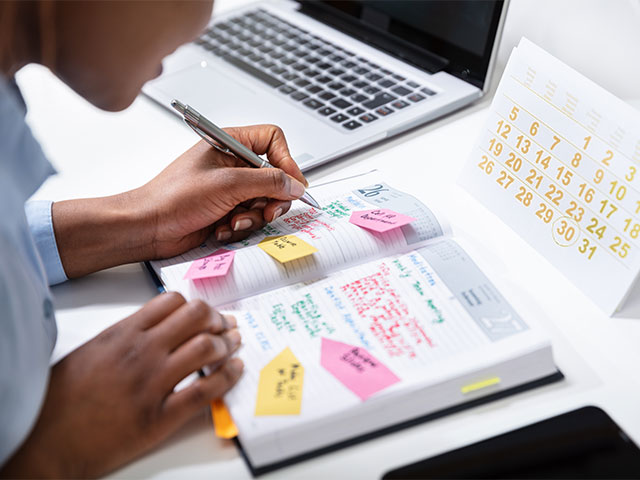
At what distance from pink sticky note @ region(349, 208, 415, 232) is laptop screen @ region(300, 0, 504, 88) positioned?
0.40 metres

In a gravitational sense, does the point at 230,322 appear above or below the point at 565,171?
below

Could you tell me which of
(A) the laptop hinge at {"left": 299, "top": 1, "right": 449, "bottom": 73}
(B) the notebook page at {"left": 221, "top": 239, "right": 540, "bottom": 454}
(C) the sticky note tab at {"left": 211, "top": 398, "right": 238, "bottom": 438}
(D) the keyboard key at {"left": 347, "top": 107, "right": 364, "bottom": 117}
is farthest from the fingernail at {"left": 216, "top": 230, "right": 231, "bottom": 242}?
(A) the laptop hinge at {"left": 299, "top": 1, "right": 449, "bottom": 73}

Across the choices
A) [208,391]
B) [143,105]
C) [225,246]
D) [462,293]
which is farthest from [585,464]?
[143,105]

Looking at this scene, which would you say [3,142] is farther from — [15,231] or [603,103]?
[603,103]

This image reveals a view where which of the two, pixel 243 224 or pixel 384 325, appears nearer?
pixel 384 325

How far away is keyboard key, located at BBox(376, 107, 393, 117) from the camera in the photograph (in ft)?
3.41

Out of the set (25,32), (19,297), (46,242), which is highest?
(25,32)

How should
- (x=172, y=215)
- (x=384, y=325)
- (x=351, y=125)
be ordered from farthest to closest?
1. (x=351, y=125)
2. (x=172, y=215)
3. (x=384, y=325)

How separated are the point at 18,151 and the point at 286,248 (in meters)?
0.29

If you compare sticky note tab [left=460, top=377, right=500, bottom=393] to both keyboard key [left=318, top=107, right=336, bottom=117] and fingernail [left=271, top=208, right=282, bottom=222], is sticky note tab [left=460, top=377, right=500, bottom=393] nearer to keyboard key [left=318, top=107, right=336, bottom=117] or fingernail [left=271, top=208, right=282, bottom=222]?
fingernail [left=271, top=208, right=282, bottom=222]

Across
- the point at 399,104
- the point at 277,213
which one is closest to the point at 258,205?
the point at 277,213

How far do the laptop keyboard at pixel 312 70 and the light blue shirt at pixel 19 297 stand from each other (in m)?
0.52

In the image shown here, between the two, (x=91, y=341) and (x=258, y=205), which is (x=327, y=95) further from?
(x=91, y=341)

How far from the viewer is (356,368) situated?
0.62m
